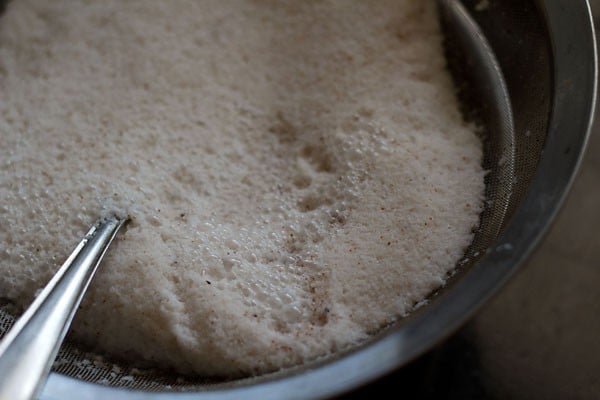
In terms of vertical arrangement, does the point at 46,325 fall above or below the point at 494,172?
below

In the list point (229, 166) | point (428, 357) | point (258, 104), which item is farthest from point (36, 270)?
point (428, 357)

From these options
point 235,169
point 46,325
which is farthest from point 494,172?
point 46,325

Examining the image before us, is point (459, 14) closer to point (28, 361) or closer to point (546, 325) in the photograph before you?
point (546, 325)

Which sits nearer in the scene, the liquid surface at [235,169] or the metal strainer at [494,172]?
the metal strainer at [494,172]

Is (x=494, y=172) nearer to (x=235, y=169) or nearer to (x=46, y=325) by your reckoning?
(x=235, y=169)
